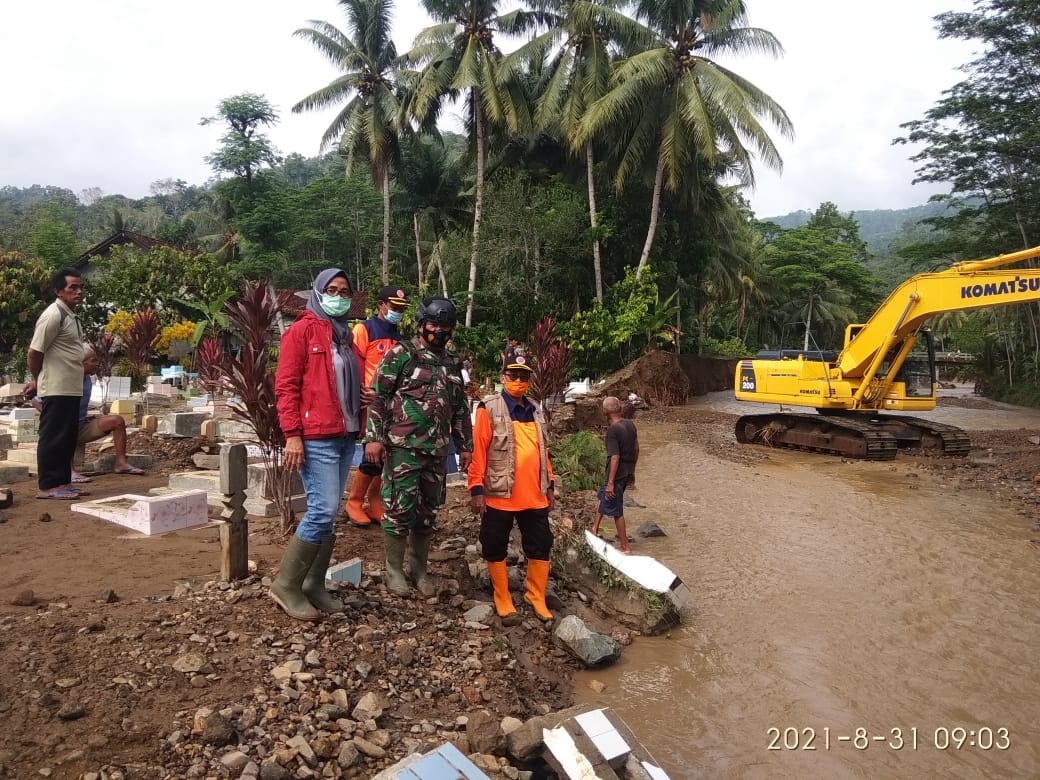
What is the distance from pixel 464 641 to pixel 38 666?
1.98m

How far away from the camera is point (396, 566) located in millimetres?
4172

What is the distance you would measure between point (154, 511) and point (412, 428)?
7.66 feet

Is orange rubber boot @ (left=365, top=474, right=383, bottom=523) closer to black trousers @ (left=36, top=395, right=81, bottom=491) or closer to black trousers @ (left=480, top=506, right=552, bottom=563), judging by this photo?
black trousers @ (left=480, top=506, right=552, bottom=563)

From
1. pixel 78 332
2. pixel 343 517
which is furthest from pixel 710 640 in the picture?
pixel 78 332

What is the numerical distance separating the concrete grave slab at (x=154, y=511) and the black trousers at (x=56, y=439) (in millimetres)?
586

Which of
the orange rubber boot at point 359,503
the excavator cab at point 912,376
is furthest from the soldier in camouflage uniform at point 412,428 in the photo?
the excavator cab at point 912,376

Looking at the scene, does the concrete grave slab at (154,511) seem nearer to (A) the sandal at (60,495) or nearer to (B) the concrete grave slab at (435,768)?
(A) the sandal at (60,495)

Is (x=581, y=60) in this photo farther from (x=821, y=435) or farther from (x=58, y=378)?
(x=58, y=378)

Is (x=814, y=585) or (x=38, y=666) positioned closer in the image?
(x=38, y=666)

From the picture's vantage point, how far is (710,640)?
479 centimetres

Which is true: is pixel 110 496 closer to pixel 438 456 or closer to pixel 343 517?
pixel 343 517

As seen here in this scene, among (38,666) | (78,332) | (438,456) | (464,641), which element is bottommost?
(464,641)

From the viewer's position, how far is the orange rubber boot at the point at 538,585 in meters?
4.44

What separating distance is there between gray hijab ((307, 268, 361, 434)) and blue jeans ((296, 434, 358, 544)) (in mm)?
139
